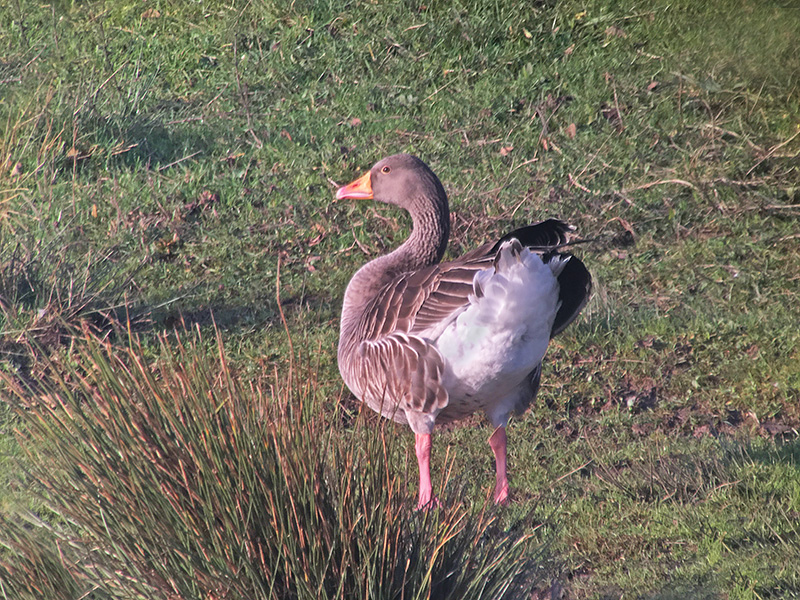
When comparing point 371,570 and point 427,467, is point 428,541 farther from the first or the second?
point 427,467

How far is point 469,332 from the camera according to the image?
15.3 feet

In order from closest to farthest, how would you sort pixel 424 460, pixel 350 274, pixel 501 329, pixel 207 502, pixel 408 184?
pixel 207 502
pixel 501 329
pixel 424 460
pixel 408 184
pixel 350 274

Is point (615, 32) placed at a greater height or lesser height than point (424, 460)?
lesser

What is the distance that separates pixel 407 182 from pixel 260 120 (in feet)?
15.0

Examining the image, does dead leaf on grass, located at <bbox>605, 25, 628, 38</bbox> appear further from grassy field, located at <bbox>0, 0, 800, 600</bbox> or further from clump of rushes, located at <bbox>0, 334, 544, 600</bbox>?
clump of rushes, located at <bbox>0, 334, 544, 600</bbox>

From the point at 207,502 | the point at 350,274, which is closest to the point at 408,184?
the point at 350,274

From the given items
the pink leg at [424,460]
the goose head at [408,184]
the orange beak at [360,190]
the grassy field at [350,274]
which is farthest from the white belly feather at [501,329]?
the orange beak at [360,190]

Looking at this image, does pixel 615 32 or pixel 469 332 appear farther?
pixel 615 32

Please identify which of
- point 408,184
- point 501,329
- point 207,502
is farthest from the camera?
point 408,184

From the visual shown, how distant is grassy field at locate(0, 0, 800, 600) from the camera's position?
308cm

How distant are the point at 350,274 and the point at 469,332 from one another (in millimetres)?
3317

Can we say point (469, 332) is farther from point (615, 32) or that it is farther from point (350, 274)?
point (615, 32)

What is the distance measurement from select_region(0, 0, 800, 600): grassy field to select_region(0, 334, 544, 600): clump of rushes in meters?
0.01

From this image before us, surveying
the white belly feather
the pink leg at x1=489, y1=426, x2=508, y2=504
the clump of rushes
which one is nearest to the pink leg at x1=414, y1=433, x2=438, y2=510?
the white belly feather
